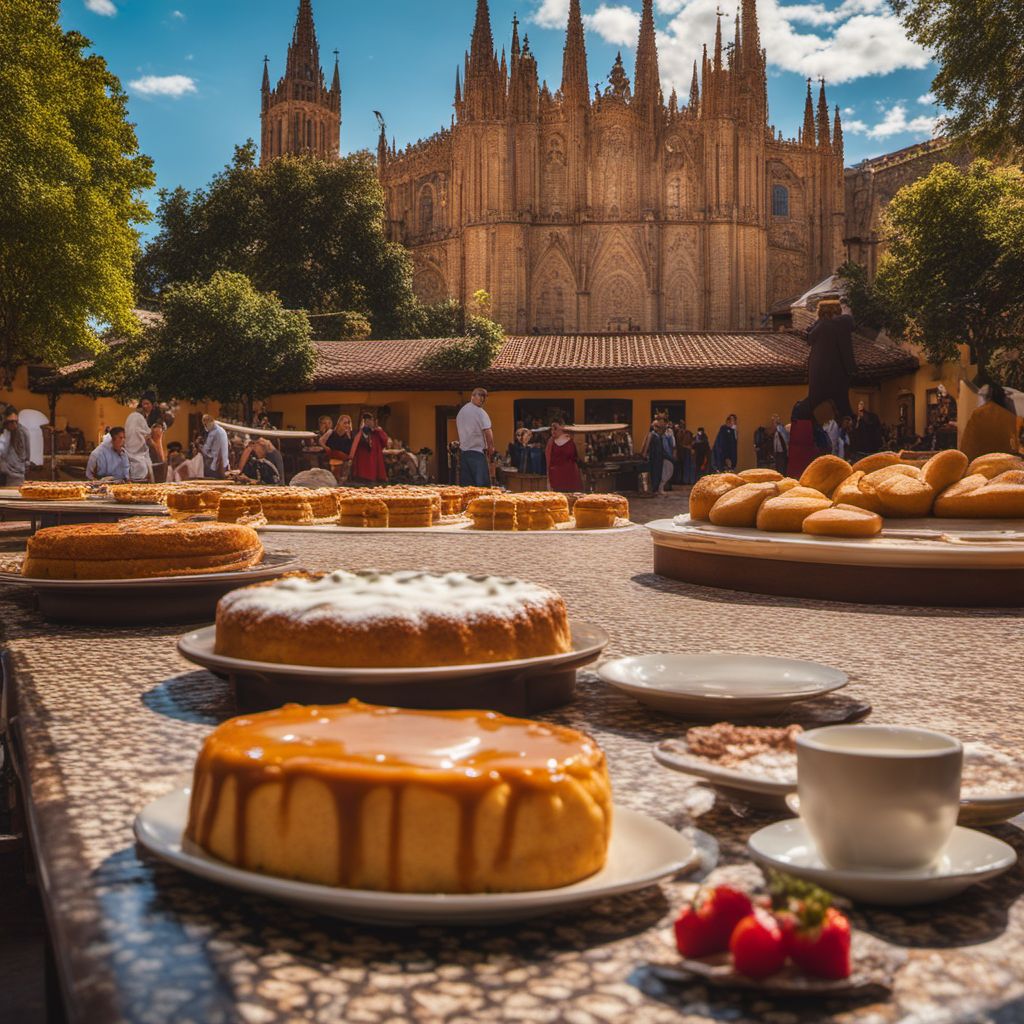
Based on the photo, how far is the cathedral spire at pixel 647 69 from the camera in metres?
54.7

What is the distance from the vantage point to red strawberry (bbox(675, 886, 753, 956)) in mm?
Answer: 905

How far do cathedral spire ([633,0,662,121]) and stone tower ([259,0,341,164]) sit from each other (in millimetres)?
23662

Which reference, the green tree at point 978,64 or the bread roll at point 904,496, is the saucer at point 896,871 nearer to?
the bread roll at point 904,496

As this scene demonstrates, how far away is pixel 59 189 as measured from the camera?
1878cm

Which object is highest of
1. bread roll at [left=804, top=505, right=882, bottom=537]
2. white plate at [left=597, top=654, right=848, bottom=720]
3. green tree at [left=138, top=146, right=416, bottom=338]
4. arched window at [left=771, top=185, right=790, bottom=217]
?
arched window at [left=771, top=185, right=790, bottom=217]

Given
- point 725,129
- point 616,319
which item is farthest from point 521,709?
point 725,129

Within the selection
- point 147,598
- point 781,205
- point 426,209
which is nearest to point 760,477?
point 147,598

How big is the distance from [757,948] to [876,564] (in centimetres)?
354

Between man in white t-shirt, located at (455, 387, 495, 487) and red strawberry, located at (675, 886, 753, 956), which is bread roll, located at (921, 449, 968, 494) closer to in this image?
red strawberry, located at (675, 886, 753, 956)

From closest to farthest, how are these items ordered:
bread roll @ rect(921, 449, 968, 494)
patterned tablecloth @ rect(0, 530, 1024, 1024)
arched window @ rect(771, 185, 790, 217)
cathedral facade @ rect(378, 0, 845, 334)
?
patterned tablecloth @ rect(0, 530, 1024, 1024) < bread roll @ rect(921, 449, 968, 494) < cathedral facade @ rect(378, 0, 845, 334) < arched window @ rect(771, 185, 790, 217)

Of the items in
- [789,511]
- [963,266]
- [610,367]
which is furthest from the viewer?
[610,367]

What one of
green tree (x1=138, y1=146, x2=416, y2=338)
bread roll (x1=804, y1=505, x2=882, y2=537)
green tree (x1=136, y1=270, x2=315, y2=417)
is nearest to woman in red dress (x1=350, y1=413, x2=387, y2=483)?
bread roll (x1=804, y1=505, x2=882, y2=537)

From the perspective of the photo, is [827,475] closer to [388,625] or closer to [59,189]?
[388,625]

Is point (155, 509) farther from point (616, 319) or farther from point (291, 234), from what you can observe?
point (616, 319)
